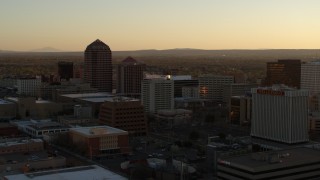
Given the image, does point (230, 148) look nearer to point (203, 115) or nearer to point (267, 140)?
point (267, 140)

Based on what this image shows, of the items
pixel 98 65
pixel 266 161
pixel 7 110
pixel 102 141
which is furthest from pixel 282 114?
pixel 98 65

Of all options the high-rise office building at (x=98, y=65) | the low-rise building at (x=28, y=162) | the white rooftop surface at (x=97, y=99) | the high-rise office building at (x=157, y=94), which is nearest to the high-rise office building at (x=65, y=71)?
the high-rise office building at (x=98, y=65)

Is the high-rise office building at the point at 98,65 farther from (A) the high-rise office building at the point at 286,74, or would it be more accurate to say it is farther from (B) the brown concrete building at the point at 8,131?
(B) the brown concrete building at the point at 8,131

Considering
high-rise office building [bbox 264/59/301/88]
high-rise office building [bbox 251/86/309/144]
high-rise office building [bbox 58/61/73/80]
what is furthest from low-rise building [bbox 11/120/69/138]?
high-rise office building [bbox 58/61/73/80]

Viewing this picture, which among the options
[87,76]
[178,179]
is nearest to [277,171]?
[178,179]

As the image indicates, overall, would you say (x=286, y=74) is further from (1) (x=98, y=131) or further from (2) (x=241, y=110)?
(1) (x=98, y=131)

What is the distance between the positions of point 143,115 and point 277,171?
26980mm

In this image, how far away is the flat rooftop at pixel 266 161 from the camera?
101 feet

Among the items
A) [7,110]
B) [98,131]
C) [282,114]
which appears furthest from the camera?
[7,110]

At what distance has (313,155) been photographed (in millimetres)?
33688

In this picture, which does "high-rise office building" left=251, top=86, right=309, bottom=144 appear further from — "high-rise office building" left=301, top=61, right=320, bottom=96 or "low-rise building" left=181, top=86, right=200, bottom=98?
"low-rise building" left=181, top=86, right=200, bottom=98

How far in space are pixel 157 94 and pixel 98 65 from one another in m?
28.3

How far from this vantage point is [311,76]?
269ft

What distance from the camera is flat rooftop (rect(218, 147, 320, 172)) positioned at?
1215 inches
